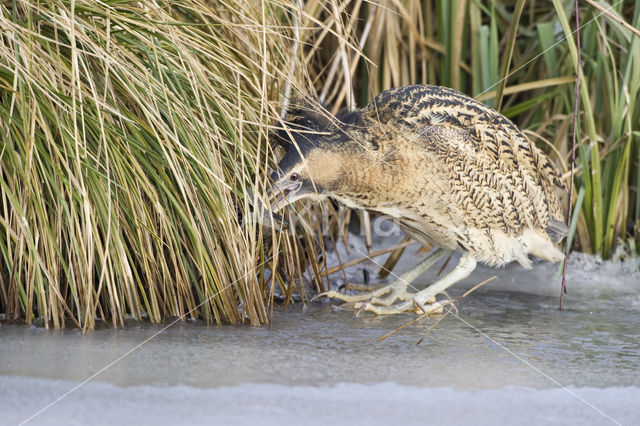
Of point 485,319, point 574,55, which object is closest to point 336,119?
point 485,319

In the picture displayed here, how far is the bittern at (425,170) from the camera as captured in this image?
334 cm

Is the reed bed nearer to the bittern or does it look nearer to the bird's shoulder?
the bittern

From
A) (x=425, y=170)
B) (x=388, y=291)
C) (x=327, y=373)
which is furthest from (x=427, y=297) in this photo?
(x=327, y=373)

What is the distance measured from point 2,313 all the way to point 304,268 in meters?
1.35

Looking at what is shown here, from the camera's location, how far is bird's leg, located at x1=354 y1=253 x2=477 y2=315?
11.2 ft

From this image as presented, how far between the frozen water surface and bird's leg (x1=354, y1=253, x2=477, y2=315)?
17 cm

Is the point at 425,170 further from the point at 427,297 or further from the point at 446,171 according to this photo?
the point at 427,297

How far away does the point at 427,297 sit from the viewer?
347cm

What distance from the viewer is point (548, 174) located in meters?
3.71

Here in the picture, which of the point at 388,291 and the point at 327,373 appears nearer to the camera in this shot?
the point at 327,373

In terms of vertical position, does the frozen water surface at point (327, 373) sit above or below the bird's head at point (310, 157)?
below

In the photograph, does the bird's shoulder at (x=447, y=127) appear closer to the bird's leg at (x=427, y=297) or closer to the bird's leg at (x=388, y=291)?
the bird's leg at (x=427, y=297)

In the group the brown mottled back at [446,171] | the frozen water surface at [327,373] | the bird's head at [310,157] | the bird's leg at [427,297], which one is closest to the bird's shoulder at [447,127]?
the brown mottled back at [446,171]

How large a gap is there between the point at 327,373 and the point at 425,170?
1.33 metres
